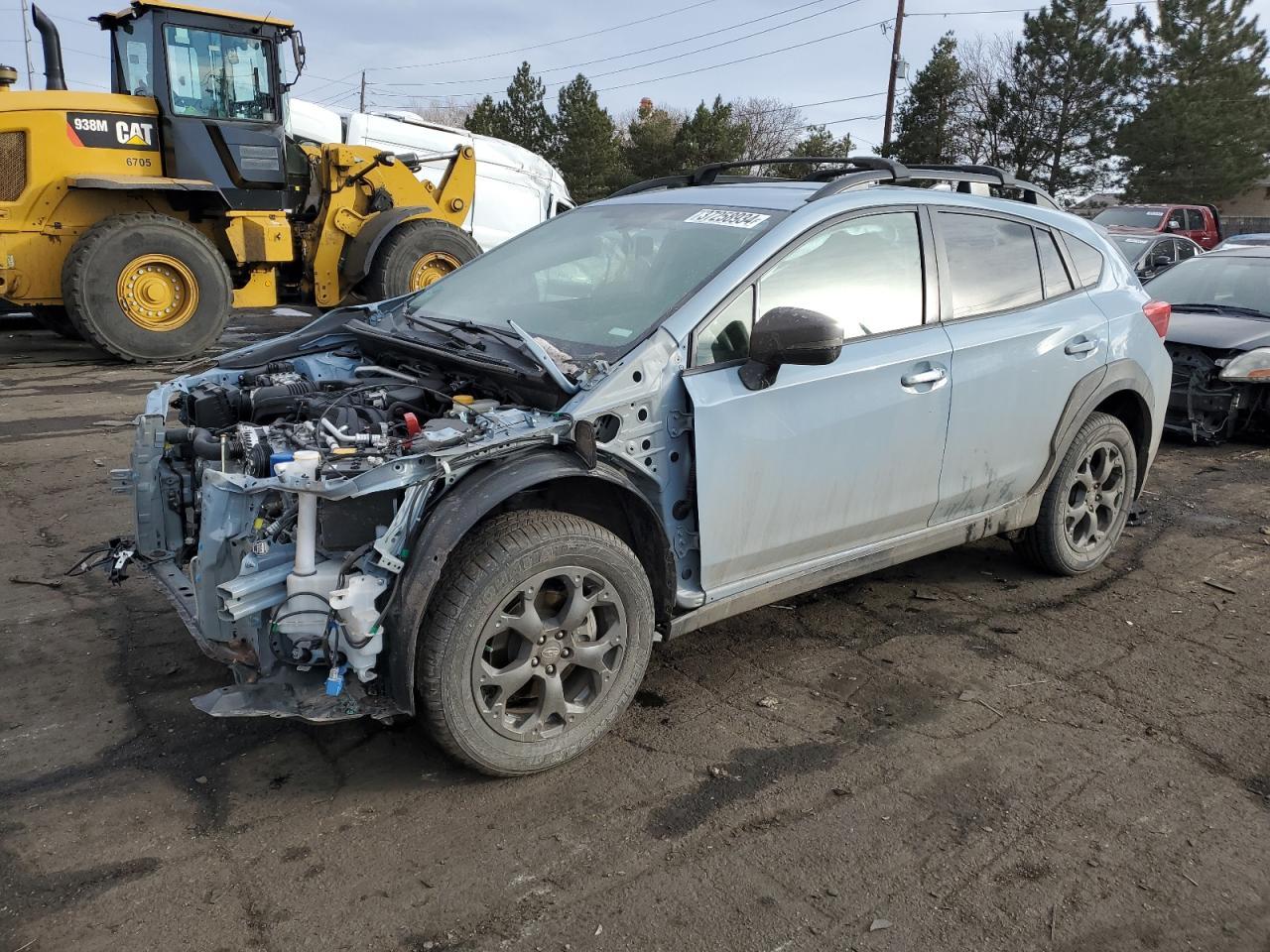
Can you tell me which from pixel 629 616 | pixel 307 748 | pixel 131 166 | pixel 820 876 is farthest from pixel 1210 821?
pixel 131 166

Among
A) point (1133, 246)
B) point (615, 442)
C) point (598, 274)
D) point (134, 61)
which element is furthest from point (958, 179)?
point (1133, 246)

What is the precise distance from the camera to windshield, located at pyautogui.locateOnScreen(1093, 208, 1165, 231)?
1906 centimetres

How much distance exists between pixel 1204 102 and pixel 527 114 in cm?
2431

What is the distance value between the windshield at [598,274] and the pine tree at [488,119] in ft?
117

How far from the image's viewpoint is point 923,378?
382 cm

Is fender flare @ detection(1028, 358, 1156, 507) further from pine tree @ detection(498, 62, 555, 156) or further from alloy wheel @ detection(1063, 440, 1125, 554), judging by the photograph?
pine tree @ detection(498, 62, 555, 156)

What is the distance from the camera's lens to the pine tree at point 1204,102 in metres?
35.4

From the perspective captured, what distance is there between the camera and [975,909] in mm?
2615

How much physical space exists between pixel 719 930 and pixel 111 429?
261 inches

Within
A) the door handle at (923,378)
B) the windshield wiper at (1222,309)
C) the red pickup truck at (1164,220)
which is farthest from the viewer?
the red pickup truck at (1164,220)

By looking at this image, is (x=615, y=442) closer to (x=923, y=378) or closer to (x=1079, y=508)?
(x=923, y=378)

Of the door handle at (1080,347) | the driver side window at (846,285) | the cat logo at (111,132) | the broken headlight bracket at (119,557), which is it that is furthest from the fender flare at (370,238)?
the door handle at (1080,347)

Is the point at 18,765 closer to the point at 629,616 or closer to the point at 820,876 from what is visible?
the point at 629,616

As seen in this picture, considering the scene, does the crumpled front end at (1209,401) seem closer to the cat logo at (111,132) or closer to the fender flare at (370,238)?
the fender flare at (370,238)
